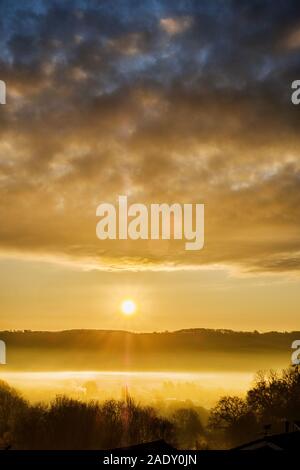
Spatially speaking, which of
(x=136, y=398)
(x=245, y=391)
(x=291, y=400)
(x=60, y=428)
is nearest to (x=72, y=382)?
(x=136, y=398)

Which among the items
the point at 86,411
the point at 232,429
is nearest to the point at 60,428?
the point at 86,411

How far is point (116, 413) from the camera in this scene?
340 feet

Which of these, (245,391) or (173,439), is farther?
(245,391)

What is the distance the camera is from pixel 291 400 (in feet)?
332

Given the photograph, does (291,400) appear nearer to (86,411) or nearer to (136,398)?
(136,398)
